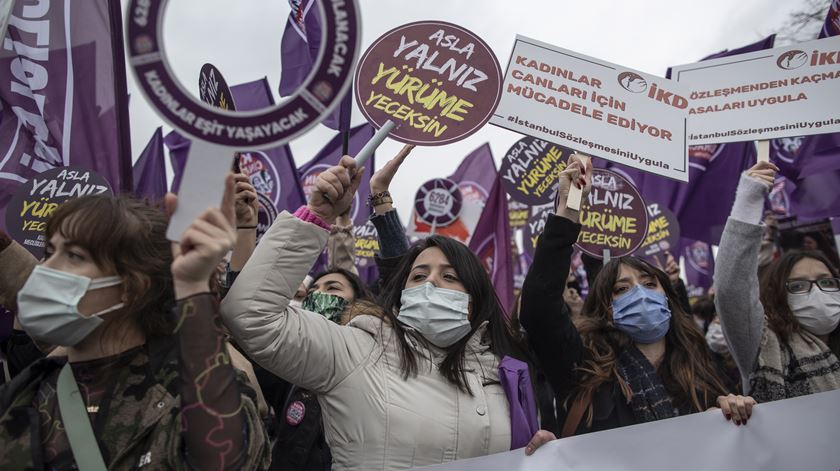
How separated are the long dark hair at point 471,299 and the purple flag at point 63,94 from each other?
58.2 inches

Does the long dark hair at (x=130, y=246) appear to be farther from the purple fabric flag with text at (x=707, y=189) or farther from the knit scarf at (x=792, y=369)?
A: the purple fabric flag with text at (x=707, y=189)

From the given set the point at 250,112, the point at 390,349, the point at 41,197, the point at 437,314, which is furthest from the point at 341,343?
the point at 41,197

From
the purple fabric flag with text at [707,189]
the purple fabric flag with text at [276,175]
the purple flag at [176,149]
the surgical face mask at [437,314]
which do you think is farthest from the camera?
the purple flag at [176,149]

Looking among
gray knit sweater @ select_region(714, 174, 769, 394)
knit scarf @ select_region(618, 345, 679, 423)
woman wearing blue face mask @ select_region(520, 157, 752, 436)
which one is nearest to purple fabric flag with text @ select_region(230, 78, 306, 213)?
woman wearing blue face mask @ select_region(520, 157, 752, 436)

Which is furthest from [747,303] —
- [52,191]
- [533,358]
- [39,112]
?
[39,112]

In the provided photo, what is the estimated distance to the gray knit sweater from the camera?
3025 millimetres

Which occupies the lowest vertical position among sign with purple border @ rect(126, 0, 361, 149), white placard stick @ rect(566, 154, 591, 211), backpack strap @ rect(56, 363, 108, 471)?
backpack strap @ rect(56, 363, 108, 471)

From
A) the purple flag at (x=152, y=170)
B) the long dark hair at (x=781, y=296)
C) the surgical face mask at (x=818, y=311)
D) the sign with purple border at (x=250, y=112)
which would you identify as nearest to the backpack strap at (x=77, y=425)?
the sign with purple border at (x=250, y=112)

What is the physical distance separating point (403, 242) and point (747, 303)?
156cm

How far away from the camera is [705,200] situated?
6883mm

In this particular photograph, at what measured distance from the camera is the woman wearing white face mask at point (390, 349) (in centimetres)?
206

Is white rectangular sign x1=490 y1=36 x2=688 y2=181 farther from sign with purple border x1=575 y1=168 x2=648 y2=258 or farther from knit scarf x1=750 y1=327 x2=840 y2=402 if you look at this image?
knit scarf x1=750 y1=327 x2=840 y2=402

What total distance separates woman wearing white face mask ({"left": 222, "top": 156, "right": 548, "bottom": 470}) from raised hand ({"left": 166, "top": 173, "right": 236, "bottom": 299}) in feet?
1.26

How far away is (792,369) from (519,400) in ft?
5.07
